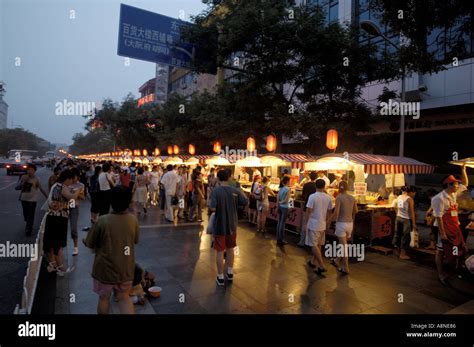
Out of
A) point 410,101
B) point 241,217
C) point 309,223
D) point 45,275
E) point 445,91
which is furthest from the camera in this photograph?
point 410,101

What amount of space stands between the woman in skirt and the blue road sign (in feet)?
23.7

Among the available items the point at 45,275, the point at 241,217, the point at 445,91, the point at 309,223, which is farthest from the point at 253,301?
the point at 445,91

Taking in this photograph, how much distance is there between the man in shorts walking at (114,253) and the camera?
334 centimetres

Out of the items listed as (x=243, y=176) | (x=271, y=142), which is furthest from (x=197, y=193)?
(x=243, y=176)

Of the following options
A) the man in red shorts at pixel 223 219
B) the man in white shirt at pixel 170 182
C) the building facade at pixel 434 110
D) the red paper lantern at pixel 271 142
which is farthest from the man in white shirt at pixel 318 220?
the building facade at pixel 434 110

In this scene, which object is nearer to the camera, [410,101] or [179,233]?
[179,233]

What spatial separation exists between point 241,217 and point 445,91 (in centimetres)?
1167

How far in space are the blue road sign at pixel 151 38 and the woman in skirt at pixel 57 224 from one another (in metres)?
7.22

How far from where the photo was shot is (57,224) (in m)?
5.51

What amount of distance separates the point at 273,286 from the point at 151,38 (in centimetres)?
1048

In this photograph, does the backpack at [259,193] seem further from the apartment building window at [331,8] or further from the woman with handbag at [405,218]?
the apartment building window at [331,8]

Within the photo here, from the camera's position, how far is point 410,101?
1579cm
